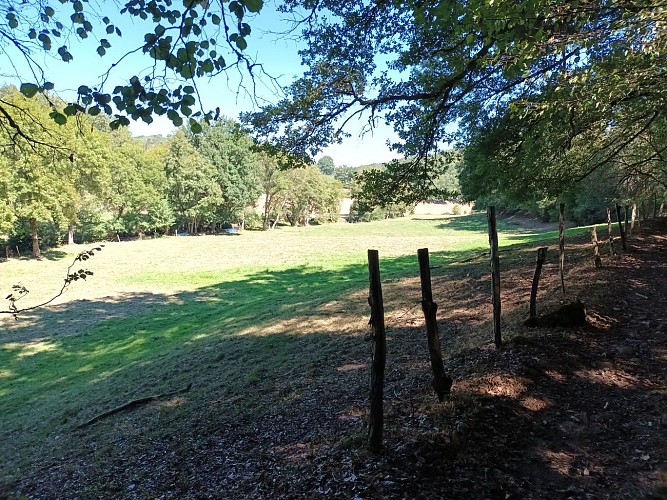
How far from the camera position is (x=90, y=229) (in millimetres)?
53375

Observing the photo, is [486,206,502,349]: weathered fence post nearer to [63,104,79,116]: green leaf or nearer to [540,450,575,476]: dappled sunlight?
[540,450,575,476]: dappled sunlight

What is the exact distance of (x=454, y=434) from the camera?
441 cm

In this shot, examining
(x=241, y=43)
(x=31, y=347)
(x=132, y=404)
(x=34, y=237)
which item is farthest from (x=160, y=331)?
(x=34, y=237)

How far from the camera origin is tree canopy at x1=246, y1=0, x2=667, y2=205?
625 cm

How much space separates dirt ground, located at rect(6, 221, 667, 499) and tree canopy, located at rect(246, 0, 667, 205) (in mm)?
4159

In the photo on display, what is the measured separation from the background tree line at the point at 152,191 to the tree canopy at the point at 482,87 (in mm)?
33055

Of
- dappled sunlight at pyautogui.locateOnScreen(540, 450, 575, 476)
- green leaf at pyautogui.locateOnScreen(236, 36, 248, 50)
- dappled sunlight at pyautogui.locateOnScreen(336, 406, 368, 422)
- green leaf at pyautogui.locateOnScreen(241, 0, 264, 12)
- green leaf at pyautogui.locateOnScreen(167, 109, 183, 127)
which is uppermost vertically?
green leaf at pyautogui.locateOnScreen(241, 0, 264, 12)

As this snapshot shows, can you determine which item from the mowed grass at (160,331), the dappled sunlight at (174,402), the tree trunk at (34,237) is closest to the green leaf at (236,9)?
the mowed grass at (160,331)

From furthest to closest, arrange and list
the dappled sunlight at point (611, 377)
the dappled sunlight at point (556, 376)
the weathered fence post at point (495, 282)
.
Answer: the weathered fence post at point (495, 282)
the dappled sunlight at point (556, 376)
the dappled sunlight at point (611, 377)

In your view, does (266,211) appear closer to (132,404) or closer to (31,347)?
(31,347)

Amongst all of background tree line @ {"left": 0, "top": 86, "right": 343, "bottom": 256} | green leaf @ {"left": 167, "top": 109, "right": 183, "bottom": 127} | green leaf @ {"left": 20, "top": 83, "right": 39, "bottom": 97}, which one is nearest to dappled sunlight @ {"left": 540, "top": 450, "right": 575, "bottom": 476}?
green leaf @ {"left": 167, "top": 109, "right": 183, "bottom": 127}

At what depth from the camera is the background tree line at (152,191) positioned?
37.9m

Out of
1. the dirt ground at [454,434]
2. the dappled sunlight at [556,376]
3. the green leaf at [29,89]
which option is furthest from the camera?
the dappled sunlight at [556,376]

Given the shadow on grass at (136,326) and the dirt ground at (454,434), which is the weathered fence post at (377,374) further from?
the shadow on grass at (136,326)
